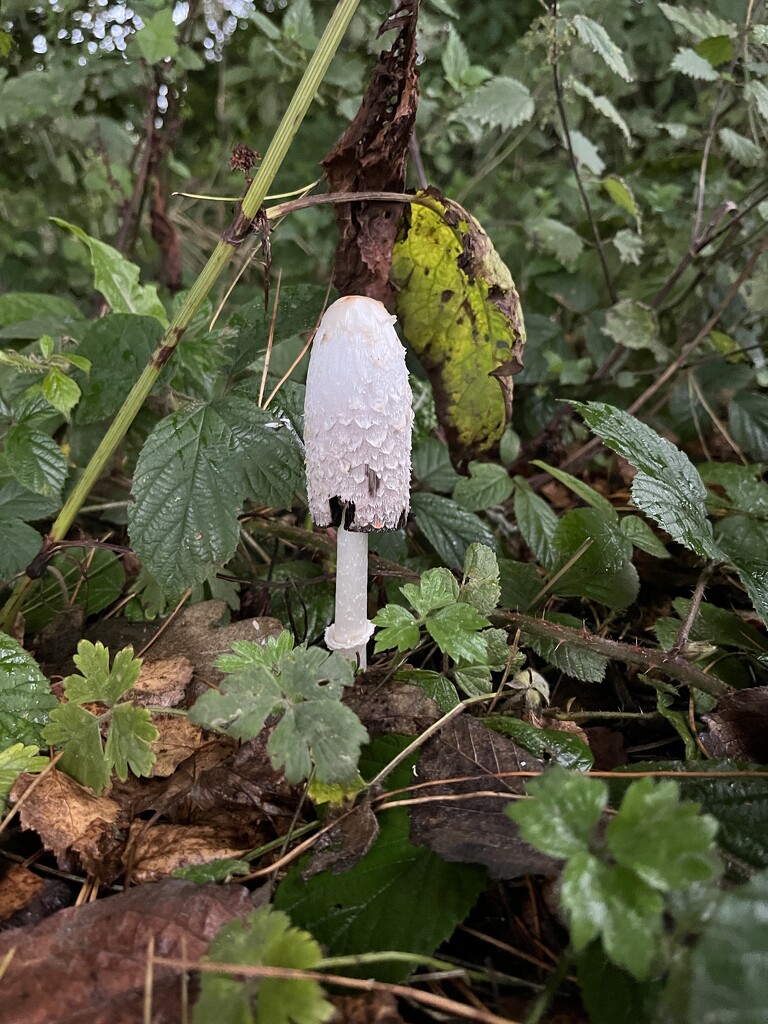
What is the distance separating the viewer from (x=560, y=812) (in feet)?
3.02

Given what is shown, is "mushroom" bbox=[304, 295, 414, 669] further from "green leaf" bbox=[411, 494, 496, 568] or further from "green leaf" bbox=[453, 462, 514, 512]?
"green leaf" bbox=[453, 462, 514, 512]

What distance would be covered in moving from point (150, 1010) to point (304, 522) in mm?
1358

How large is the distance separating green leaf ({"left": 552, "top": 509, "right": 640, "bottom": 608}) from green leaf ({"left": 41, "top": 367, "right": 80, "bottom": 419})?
1.21m

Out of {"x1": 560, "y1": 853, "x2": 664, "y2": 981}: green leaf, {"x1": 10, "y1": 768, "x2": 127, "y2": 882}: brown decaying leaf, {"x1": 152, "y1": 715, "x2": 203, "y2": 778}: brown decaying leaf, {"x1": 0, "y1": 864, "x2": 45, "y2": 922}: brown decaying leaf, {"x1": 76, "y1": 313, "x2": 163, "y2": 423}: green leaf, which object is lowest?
{"x1": 152, "y1": 715, "x2": 203, "y2": 778}: brown decaying leaf

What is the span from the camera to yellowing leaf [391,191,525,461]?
1.55m

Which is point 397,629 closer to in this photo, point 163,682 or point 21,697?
point 163,682

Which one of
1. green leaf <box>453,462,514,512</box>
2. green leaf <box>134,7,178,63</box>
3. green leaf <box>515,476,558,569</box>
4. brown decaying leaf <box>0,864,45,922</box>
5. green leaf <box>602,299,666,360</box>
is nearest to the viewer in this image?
brown decaying leaf <box>0,864,45,922</box>

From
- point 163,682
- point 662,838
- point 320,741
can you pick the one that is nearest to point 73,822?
point 163,682

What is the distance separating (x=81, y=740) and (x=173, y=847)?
268 millimetres

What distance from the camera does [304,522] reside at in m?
2.14

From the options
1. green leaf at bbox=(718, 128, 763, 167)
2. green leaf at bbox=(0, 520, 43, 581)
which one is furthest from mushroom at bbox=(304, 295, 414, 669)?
green leaf at bbox=(718, 128, 763, 167)

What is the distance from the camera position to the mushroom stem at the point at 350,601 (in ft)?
5.06

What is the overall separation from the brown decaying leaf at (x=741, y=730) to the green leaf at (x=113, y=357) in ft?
5.04

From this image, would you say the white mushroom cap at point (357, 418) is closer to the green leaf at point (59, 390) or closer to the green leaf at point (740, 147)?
the green leaf at point (59, 390)
